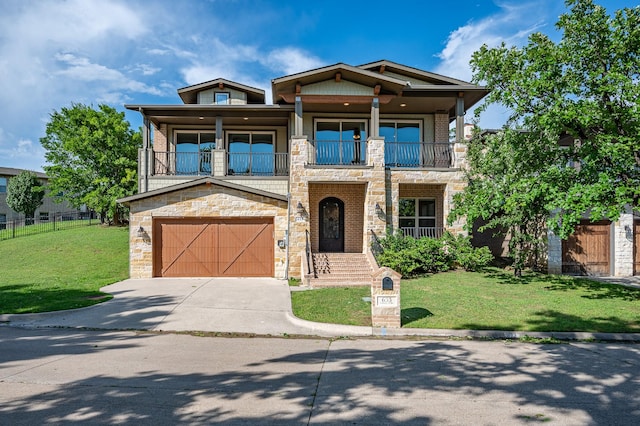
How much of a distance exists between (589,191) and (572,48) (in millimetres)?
4638

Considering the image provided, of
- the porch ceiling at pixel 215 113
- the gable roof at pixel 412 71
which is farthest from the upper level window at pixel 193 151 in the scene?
the gable roof at pixel 412 71

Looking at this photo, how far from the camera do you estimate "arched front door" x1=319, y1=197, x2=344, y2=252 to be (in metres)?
16.9

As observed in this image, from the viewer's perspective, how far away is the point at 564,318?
28.1 ft

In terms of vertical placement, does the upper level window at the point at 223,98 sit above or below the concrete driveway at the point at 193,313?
above

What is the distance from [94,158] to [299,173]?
17.8m

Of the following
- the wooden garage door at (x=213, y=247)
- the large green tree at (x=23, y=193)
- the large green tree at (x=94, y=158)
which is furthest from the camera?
the large green tree at (x=23, y=193)

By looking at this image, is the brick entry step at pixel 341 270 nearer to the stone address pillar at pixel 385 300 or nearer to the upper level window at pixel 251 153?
the stone address pillar at pixel 385 300

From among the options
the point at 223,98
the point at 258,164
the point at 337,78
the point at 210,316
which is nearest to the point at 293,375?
the point at 210,316

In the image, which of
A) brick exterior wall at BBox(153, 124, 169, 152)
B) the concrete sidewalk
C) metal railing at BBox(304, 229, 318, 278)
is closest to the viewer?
the concrete sidewalk

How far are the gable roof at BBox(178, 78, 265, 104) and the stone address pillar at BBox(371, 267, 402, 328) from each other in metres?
14.0

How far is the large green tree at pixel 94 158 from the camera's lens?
24641 millimetres

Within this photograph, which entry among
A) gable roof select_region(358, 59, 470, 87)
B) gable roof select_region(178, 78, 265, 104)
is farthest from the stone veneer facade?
gable roof select_region(178, 78, 265, 104)

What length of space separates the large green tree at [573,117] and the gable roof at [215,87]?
35.4 feet

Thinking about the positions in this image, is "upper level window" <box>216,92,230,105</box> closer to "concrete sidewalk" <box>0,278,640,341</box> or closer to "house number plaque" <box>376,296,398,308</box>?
"concrete sidewalk" <box>0,278,640,341</box>
